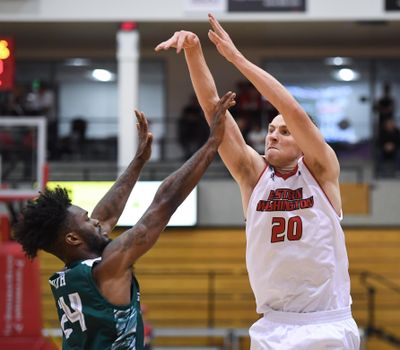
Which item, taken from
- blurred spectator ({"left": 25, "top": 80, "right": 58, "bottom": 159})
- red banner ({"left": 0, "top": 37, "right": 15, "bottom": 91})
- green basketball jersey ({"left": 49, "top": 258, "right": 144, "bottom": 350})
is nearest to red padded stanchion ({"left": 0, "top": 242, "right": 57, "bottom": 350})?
red banner ({"left": 0, "top": 37, "right": 15, "bottom": 91})

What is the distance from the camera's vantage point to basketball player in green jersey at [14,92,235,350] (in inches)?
161

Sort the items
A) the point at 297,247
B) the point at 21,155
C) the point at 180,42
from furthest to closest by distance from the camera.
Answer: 1. the point at 21,155
2. the point at 297,247
3. the point at 180,42

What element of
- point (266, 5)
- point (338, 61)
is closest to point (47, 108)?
point (266, 5)

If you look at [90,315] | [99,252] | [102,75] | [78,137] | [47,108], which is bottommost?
[90,315]

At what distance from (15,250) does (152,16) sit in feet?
18.9

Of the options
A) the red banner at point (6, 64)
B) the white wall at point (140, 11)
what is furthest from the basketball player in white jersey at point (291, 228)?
the white wall at point (140, 11)

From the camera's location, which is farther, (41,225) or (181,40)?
(181,40)

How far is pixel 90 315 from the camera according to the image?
13.5 ft

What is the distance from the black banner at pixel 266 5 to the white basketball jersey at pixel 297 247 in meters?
10.4

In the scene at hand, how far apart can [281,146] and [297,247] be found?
52 centimetres

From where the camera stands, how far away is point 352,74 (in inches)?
769

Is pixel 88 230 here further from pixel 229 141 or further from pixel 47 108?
pixel 47 108

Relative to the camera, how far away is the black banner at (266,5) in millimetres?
14711

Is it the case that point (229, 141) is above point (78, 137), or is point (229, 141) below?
below
